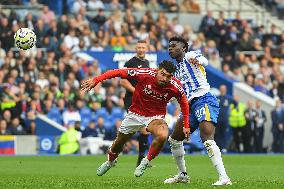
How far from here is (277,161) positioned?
2320 cm

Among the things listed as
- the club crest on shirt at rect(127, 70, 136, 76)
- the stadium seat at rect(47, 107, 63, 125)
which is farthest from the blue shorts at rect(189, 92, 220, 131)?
the stadium seat at rect(47, 107, 63, 125)

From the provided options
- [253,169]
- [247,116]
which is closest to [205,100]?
[253,169]

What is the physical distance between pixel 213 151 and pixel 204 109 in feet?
2.46

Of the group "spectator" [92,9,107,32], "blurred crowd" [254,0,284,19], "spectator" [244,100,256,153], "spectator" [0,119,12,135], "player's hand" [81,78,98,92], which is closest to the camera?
"player's hand" [81,78,98,92]

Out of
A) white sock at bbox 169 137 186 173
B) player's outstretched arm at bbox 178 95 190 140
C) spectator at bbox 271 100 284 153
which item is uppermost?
player's outstretched arm at bbox 178 95 190 140

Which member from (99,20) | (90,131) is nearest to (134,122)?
(90,131)

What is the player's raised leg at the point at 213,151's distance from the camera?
13.9m

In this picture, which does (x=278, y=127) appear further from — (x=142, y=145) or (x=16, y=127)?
(x=142, y=145)

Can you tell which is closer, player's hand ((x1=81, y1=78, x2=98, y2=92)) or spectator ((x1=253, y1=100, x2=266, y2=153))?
player's hand ((x1=81, y1=78, x2=98, y2=92))

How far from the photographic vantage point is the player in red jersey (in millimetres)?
14312

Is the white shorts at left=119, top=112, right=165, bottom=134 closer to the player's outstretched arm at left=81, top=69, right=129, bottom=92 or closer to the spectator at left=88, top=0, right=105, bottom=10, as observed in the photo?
the player's outstretched arm at left=81, top=69, right=129, bottom=92

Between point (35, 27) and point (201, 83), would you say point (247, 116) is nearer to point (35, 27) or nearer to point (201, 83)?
point (35, 27)

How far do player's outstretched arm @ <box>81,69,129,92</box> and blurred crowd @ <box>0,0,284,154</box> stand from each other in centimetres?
1279

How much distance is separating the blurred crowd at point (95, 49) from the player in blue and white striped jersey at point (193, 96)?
12.3 metres
